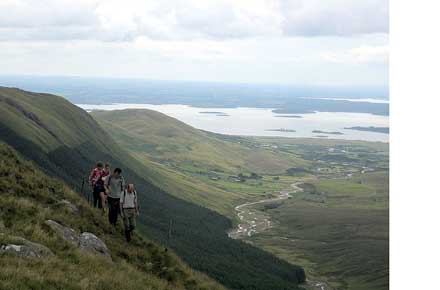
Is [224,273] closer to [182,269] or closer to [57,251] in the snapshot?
[182,269]

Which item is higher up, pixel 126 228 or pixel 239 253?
pixel 126 228

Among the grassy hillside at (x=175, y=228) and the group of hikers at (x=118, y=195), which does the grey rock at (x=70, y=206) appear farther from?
the grassy hillside at (x=175, y=228)

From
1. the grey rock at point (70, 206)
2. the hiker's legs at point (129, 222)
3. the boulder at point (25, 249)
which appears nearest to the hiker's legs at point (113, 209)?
the hiker's legs at point (129, 222)

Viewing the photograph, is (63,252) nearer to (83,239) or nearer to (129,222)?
(83,239)

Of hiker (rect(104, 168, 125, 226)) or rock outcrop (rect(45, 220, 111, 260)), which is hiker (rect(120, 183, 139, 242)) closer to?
hiker (rect(104, 168, 125, 226))

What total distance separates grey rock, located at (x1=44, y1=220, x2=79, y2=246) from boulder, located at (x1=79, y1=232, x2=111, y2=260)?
31 centimetres

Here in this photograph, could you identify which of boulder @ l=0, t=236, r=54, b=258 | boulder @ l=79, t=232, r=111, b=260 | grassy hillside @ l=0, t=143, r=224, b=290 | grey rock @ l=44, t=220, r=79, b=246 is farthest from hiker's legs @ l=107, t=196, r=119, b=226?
boulder @ l=0, t=236, r=54, b=258

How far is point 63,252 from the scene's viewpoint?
21.0 m

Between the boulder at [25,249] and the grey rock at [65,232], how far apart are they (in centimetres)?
389

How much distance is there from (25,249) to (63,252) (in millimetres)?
2430

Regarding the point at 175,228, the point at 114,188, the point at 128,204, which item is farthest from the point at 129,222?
the point at 175,228
